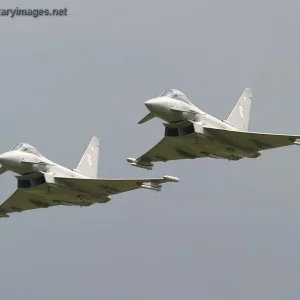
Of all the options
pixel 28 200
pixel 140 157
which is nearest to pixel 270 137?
pixel 140 157

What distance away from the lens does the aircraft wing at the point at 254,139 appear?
11425cm

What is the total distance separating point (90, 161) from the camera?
4813 inches

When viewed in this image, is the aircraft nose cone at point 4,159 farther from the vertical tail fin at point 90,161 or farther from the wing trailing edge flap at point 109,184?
the vertical tail fin at point 90,161

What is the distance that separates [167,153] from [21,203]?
1225 cm

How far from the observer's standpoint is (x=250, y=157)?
384 feet

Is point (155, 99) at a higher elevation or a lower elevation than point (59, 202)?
higher

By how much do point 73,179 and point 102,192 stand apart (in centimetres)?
253

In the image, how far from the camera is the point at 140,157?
4766 inches

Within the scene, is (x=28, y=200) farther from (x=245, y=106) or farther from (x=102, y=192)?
(x=245, y=106)

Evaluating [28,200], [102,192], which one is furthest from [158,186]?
[28,200]

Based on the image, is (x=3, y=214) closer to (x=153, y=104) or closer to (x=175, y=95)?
(x=153, y=104)

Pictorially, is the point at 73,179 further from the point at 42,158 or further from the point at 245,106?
the point at 245,106

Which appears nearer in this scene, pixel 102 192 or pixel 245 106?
pixel 102 192

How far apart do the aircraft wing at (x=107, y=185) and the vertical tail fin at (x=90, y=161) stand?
640 cm
